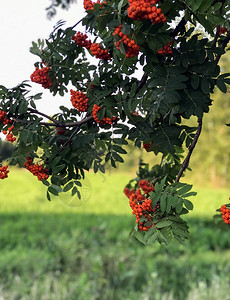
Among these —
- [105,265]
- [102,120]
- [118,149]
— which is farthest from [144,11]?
[105,265]

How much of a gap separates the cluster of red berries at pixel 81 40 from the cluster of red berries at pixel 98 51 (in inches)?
7.0

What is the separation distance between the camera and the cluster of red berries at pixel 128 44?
120cm

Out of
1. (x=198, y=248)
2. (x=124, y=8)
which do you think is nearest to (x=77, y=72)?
(x=124, y=8)

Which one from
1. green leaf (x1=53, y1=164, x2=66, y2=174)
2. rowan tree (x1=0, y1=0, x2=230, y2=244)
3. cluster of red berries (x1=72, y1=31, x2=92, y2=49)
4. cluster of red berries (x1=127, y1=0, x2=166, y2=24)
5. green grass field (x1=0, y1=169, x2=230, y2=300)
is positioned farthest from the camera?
green grass field (x1=0, y1=169, x2=230, y2=300)

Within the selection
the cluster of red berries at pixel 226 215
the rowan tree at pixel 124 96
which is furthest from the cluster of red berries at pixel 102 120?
the cluster of red berries at pixel 226 215

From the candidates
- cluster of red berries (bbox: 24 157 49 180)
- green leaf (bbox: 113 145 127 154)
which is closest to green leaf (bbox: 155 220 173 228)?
green leaf (bbox: 113 145 127 154)

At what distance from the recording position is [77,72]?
5.82 feet

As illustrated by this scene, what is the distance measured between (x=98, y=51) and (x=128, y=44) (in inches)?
14.9

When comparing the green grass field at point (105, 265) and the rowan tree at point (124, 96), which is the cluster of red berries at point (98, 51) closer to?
the rowan tree at point (124, 96)

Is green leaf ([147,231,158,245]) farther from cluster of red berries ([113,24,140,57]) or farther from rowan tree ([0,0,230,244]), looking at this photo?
cluster of red berries ([113,24,140,57])

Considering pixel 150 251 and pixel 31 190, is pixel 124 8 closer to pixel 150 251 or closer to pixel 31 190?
pixel 150 251

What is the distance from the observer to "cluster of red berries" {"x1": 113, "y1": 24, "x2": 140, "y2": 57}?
1195 millimetres

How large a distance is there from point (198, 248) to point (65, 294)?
124 inches

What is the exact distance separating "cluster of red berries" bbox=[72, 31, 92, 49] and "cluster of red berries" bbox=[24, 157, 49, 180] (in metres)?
0.54
